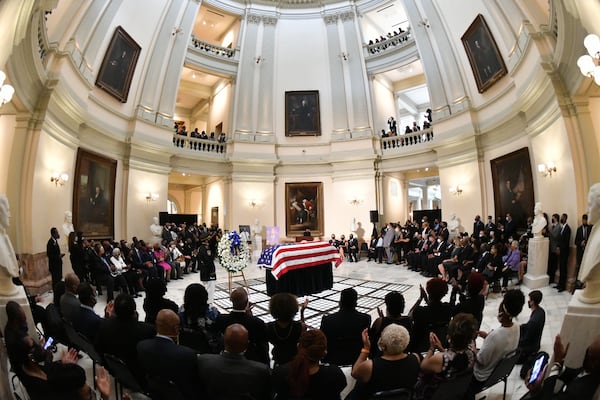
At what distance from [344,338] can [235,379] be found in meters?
1.16

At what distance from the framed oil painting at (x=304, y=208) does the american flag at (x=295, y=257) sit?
797 cm

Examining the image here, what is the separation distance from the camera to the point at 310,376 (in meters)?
1.83

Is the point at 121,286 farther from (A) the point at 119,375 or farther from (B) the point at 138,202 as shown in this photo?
(B) the point at 138,202

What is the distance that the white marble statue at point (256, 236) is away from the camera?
1436 cm

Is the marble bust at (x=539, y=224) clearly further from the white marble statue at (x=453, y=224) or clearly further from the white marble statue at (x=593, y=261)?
the white marble statue at (x=593, y=261)

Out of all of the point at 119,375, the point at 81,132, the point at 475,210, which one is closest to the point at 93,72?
the point at 81,132

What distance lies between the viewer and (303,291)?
22.9 feet

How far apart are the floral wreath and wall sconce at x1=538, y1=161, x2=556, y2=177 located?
7.40 m

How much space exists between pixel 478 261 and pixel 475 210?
4.70m

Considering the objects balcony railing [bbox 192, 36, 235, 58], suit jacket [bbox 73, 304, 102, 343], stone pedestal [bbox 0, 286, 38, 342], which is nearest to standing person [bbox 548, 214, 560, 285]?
suit jacket [bbox 73, 304, 102, 343]

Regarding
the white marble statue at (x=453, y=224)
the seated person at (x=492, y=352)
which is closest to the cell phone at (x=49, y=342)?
the seated person at (x=492, y=352)

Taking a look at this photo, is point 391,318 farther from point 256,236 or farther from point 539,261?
point 256,236

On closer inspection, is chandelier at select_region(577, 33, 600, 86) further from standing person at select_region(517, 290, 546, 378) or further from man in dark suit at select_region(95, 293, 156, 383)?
man in dark suit at select_region(95, 293, 156, 383)

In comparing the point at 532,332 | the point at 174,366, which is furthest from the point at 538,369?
the point at 174,366
